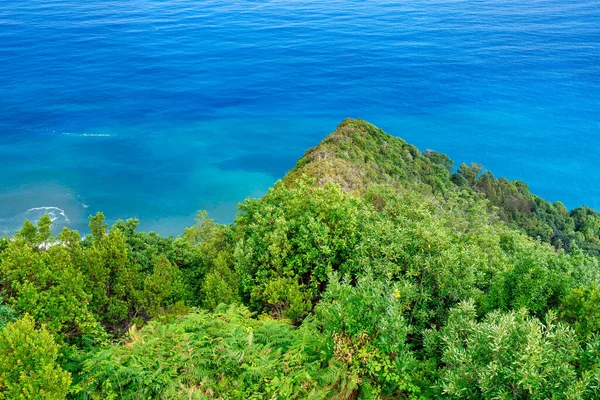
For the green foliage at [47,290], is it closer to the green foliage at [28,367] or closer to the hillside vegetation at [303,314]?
the hillside vegetation at [303,314]

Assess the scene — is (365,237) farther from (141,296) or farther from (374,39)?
(374,39)

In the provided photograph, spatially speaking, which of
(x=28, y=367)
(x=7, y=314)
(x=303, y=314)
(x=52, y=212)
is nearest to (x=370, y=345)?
(x=303, y=314)

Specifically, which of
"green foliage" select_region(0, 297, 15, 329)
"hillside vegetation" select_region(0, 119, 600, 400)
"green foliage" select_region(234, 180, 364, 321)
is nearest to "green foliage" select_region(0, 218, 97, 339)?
"hillside vegetation" select_region(0, 119, 600, 400)

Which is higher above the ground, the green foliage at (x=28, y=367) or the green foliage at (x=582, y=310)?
the green foliage at (x=582, y=310)

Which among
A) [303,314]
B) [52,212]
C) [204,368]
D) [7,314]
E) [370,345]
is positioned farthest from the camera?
[52,212]

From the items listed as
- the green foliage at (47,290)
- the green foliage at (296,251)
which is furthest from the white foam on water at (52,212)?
the green foliage at (296,251)

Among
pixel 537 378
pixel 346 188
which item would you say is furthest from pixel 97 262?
pixel 346 188

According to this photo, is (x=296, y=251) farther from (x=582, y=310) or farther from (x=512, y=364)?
(x=512, y=364)
